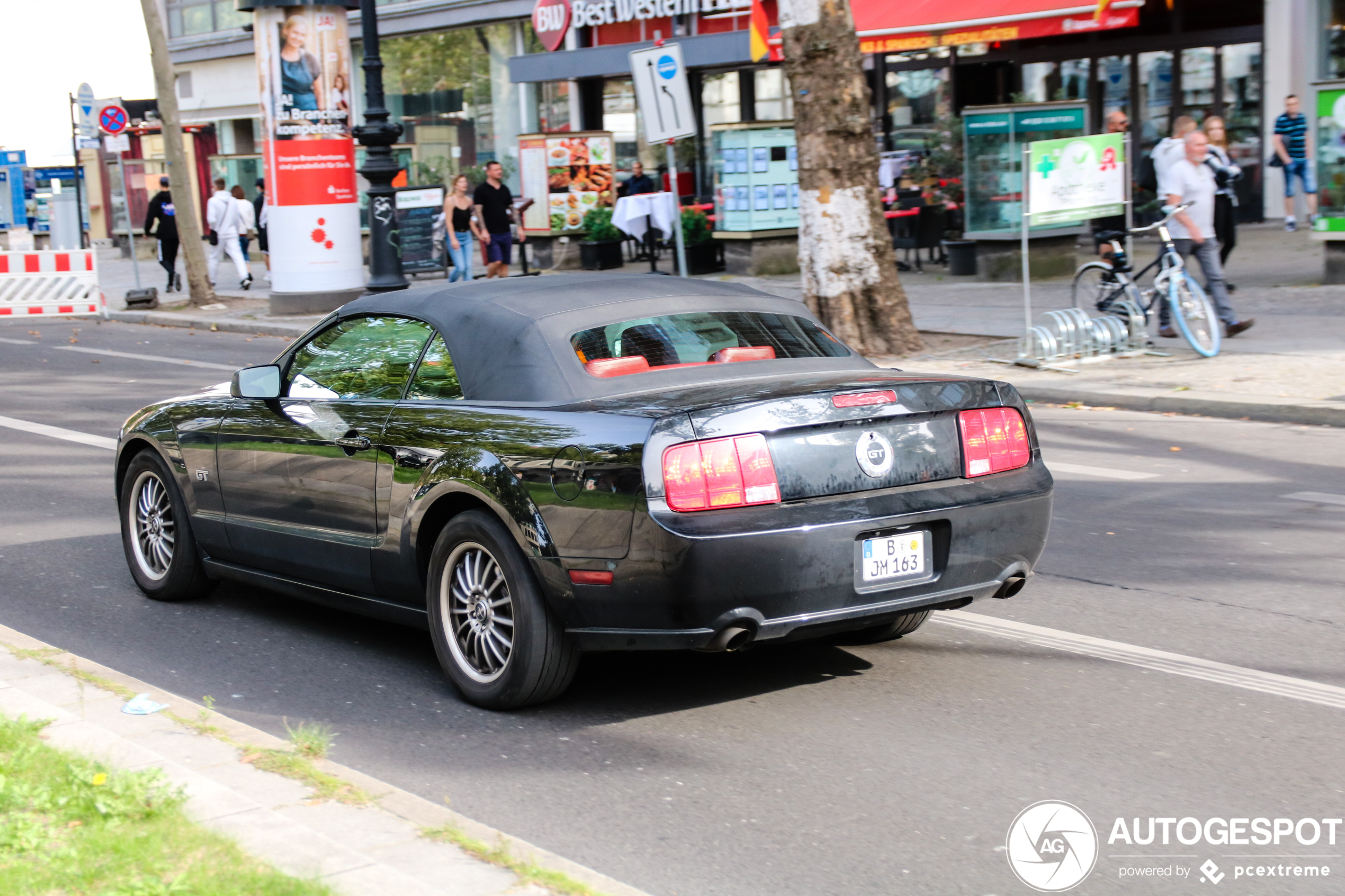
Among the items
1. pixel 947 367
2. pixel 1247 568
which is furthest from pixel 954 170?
pixel 1247 568

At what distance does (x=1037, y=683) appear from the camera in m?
5.20

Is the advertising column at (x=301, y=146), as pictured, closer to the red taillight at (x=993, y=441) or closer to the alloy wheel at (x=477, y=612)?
the alloy wheel at (x=477, y=612)

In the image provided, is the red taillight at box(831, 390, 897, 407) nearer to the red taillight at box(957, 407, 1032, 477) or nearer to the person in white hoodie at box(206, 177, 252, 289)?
the red taillight at box(957, 407, 1032, 477)

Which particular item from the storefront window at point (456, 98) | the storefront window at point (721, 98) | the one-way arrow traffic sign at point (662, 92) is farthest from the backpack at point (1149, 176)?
the storefront window at point (456, 98)

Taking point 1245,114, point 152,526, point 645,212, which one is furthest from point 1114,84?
point 152,526

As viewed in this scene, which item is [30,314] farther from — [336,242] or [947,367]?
[947,367]

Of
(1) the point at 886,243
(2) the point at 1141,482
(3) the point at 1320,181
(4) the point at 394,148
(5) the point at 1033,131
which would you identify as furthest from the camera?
(4) the point at 394,148

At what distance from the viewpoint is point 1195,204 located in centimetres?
1305

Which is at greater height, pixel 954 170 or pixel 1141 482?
pixel 954 170

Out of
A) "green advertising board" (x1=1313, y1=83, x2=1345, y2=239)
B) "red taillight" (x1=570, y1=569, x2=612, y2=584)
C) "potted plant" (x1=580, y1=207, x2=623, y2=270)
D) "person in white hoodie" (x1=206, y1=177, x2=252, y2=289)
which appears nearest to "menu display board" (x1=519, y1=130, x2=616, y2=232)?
"potted plant" (x1=580, y1=207, x2=623, y2=270)

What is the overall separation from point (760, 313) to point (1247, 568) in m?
2.67

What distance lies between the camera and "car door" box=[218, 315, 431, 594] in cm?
552

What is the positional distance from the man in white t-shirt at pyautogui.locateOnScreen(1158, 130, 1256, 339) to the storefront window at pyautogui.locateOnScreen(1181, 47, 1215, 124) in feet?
40.5

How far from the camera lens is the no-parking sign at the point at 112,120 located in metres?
25.5
